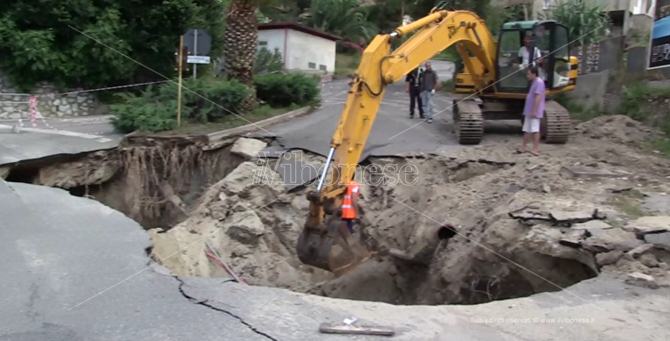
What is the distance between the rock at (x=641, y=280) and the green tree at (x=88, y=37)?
15.0 metres

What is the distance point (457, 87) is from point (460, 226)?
6004 mm

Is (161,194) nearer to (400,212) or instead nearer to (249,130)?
(249,130)

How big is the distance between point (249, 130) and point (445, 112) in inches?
254

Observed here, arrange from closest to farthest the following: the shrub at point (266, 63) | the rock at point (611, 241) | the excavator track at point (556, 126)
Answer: the rock at point (611, 241) < the excavator track at point (556, 126) < the shrub at point (266, 63)

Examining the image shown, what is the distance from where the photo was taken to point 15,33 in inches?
650

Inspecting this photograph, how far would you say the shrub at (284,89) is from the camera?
1705 centimetres

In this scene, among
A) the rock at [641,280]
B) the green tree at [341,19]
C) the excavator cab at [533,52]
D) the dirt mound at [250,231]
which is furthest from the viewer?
the green tree at [341,19]

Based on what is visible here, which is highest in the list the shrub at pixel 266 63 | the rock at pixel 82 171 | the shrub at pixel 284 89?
the shrub at pixel 266 63

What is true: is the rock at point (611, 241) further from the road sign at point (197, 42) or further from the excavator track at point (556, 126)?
the road sign at point (197, 42)

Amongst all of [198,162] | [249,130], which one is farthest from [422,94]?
[198,162]

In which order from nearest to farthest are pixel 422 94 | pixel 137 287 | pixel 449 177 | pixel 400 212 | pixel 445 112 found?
pixel 137 287
pixel 400 212
pixel 449 177
pixel 422 94
pixel 445 112

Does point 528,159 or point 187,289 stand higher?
point 528,159

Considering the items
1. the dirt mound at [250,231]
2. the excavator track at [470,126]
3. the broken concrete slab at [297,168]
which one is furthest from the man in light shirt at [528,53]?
the dirt mound at [250,231]

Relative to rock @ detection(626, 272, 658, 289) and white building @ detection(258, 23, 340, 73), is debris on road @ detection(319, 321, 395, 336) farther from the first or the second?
white building @ detection(258, 23, 340, 73)
